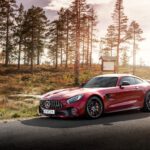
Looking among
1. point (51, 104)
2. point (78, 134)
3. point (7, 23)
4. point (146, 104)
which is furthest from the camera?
point (7, 23)

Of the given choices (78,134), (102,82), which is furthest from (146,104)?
A: (78,134)

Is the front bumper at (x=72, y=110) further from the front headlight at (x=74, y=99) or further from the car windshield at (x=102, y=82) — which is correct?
the car windshield at (x=102, y=82)

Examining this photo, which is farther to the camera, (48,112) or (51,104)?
(48,112)

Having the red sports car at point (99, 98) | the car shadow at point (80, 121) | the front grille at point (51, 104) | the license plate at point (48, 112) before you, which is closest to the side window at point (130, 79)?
the red sports car at point (99, 98)

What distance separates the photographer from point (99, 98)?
1332 cm

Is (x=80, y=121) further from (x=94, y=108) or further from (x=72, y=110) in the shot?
(x=94, y=108)

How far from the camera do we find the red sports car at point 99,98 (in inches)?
508

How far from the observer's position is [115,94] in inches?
544

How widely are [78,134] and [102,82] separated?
4700mm

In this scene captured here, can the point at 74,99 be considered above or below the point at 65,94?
below

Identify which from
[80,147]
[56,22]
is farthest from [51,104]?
[56,22]

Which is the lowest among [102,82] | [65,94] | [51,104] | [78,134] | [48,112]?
[78,134]

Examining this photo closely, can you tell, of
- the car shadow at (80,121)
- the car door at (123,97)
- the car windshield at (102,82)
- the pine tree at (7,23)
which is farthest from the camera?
the pine tree at (7,23)

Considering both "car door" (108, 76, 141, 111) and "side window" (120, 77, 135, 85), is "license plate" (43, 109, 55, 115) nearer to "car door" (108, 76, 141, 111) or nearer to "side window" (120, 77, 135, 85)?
"car door" (108, 76, 141, 111)
